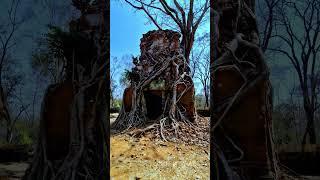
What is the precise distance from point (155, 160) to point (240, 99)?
3.20m

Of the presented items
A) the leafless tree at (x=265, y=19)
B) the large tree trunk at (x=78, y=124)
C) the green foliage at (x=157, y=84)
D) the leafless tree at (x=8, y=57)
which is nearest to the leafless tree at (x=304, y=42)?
the leafless tree at (x=265, y=19)

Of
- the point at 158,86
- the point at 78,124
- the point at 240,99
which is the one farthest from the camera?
the point at 158,86

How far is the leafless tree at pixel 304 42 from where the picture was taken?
3096 millimetres

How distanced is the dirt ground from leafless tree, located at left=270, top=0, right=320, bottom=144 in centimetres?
273

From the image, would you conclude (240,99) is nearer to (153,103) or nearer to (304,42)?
(304,42)

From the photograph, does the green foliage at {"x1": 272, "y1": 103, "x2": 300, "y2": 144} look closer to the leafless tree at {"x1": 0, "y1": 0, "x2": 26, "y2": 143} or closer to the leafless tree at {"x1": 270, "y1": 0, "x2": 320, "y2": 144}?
the leafless tree at {"x1": 270, "y1": 0, "x2": 320, "y2": 144}

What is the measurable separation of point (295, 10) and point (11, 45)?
2882 millimetres

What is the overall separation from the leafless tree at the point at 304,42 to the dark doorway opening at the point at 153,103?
5.09 metres

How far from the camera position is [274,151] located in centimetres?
304

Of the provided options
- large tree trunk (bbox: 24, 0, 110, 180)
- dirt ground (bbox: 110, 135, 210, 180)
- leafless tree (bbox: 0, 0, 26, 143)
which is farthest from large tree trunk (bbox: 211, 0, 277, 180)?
dirt ground (bbox: 110, 135, 210, 180)

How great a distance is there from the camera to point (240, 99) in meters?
3.06

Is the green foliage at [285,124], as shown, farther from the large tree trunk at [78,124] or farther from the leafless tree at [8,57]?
the leafless tree at [8,57]

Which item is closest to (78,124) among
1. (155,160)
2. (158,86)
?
(155,160)

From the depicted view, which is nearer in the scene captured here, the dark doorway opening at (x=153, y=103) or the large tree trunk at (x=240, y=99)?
the large tree trunk at (x=240, y=99)
